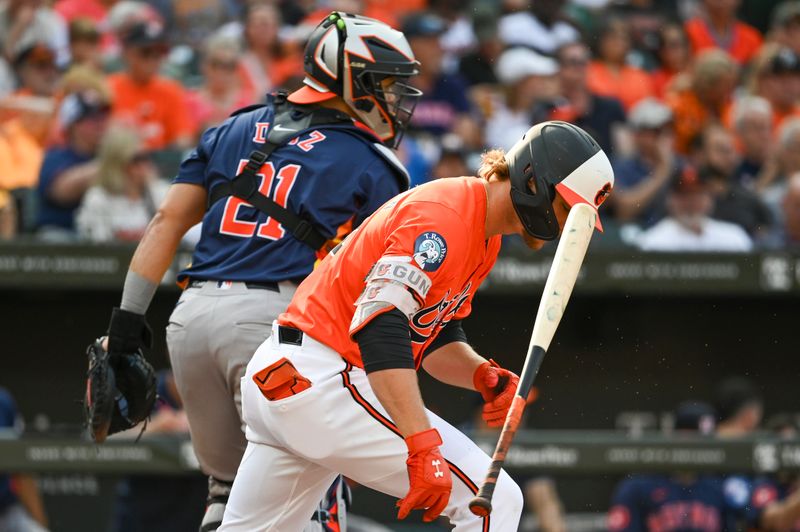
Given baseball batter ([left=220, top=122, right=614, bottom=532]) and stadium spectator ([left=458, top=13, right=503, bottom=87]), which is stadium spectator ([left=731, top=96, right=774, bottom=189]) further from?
baseball batter ([left=220, top=122, right=614, bottom=532])

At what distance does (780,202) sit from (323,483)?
15.6ft

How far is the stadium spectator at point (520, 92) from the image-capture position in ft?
28.8

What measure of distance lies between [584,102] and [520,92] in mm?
426

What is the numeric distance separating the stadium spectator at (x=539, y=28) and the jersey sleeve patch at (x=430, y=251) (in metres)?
5.82

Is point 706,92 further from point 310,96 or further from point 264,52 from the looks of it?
point 310,96

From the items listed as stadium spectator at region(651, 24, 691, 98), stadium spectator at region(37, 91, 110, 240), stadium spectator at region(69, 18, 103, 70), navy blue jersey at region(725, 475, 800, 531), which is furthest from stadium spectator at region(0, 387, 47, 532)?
stadium spectator at region(651, 24, 691, 98)

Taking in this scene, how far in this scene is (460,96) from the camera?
8953mm

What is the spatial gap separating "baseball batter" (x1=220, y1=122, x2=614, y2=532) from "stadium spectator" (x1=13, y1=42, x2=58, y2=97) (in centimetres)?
489

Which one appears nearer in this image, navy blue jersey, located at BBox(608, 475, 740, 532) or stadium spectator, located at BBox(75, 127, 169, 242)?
stadium spectator, located at BBox(75, 127, 169, 242)

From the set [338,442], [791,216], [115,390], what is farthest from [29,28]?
[338,442]

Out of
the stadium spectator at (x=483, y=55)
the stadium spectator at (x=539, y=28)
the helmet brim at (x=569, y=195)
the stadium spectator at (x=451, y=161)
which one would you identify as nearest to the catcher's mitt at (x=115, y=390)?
the helmet brim at (x=569, y=195)

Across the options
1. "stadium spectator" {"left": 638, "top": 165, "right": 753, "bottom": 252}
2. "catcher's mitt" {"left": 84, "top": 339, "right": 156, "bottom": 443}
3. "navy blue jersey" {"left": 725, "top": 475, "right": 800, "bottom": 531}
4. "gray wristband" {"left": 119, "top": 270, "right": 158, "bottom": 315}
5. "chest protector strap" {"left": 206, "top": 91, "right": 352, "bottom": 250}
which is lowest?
"navy blue jersey" {"left": 725, "top": 475, "right": 800, "bottom": 531}

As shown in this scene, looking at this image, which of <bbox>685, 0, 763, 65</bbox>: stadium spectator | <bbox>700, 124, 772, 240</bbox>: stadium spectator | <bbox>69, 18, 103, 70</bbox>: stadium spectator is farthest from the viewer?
<bbox>685, 0, 763, 65</bbox>: stadium spectator

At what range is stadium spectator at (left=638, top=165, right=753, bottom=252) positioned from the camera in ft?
26.0
